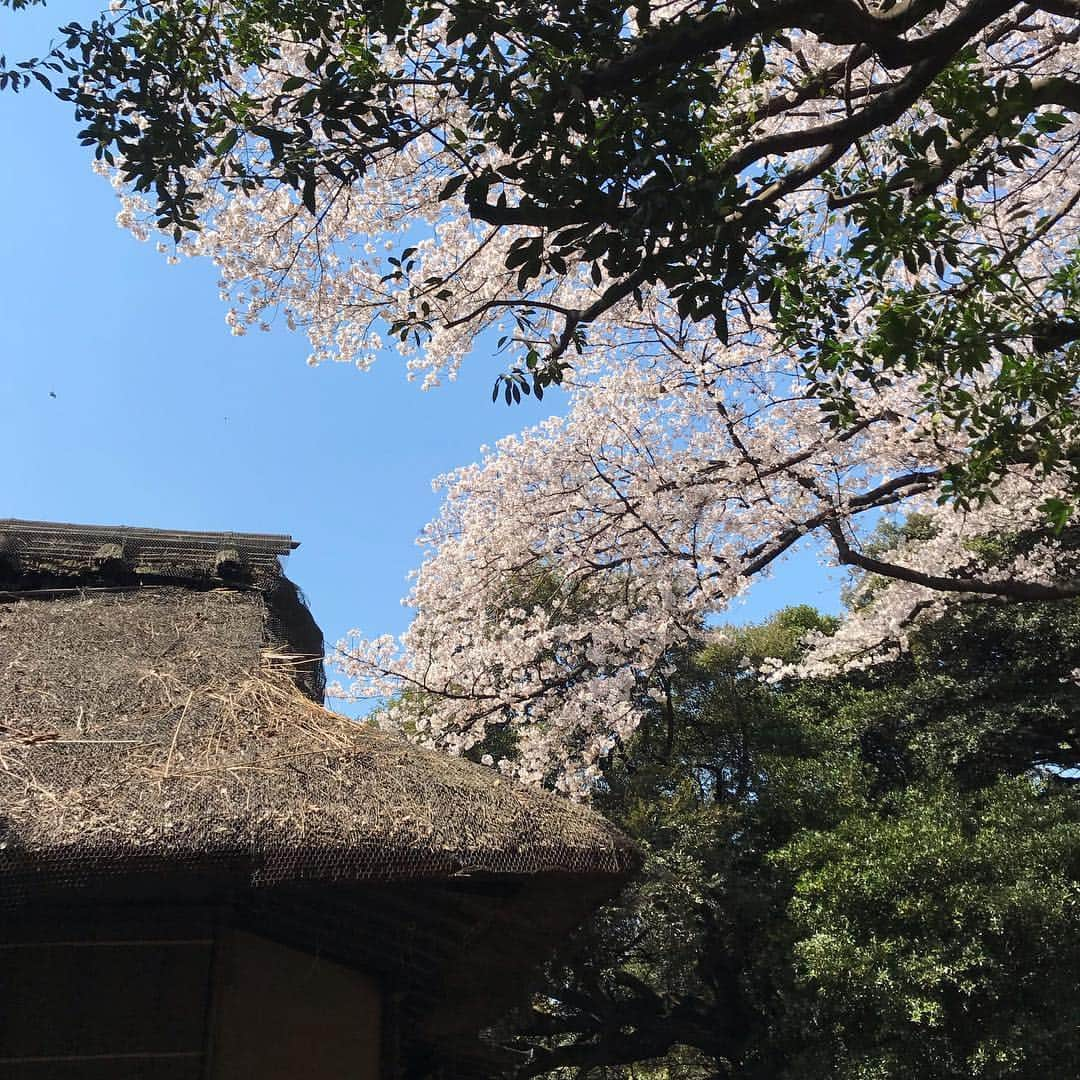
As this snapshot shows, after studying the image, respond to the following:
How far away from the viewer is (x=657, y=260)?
290 centimetres

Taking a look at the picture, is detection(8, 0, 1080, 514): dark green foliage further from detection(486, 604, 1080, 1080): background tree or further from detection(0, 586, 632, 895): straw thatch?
detection(486, 604, 1080, 1080): background tree

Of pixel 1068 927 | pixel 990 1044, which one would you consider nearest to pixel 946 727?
pixel 1068 927

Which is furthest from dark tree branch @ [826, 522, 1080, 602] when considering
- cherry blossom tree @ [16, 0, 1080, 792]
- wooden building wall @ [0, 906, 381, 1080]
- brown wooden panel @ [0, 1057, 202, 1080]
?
brown wooden panel @ [0, 1057, 202, 1080]

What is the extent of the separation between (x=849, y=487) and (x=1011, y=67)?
2758 millimetres

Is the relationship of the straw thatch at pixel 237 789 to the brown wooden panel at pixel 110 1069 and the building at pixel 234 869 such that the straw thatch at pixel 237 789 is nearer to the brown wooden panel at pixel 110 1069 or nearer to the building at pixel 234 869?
the building at pixel 234 869

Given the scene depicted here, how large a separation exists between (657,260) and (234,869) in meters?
2.12

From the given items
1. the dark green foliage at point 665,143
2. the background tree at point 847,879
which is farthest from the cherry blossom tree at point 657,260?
the background tree at point 847,879

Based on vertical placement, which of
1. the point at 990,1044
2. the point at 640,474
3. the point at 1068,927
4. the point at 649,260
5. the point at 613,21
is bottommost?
the point at 990,1044

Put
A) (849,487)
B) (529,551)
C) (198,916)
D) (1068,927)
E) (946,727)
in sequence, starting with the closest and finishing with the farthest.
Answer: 1. (198,916)
2. (849,487)
3. (1068,927)
4. (529,551)
5. (946,727)

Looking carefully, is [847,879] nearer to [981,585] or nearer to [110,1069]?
[981,585]

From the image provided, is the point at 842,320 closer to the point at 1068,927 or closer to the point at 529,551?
the point at 529,551

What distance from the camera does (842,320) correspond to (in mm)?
4086

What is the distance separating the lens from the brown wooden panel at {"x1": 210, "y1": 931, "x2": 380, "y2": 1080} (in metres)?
3.18

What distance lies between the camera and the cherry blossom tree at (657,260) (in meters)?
2.91
